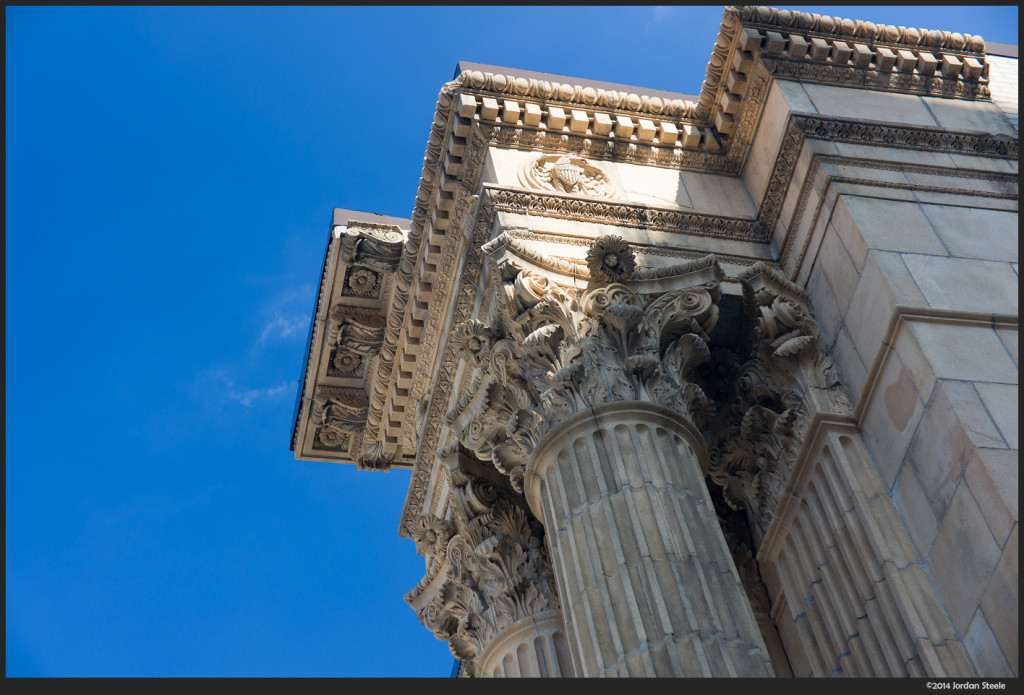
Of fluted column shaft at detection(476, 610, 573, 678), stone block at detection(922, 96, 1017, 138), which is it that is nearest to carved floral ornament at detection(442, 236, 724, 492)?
fluted column shaft at detection(476, 610, 573, 678)

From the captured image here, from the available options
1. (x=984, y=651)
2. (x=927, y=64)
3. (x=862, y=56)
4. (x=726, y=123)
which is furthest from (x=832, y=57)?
(x=984, y=651)

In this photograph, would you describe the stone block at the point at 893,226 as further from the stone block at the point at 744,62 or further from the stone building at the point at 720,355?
the stone block at the point at 744,62

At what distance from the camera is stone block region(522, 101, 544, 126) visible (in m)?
16.8

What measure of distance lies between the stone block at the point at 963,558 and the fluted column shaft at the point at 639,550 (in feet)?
6.69

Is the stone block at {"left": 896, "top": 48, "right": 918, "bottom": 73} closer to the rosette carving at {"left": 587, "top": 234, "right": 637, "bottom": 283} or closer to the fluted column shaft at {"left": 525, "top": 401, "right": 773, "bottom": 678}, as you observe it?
the rosette carving at {"left": 587, "top": 234, "right": 637, "bottom": 283}

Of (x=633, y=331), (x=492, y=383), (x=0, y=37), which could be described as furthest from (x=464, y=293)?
(x=0, y=37)

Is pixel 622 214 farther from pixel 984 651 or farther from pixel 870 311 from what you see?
pixel 984 651

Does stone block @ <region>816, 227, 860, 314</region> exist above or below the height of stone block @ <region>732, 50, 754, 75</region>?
below

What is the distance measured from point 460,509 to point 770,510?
417 centimetres

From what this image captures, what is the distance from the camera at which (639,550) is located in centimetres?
1099

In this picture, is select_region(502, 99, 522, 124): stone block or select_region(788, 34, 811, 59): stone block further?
select_region(788, 34, 811, 59): stone block

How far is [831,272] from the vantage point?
14211 mm

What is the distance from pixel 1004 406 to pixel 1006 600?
2.15m

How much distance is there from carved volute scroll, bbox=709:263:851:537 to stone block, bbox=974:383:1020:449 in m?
1.78
